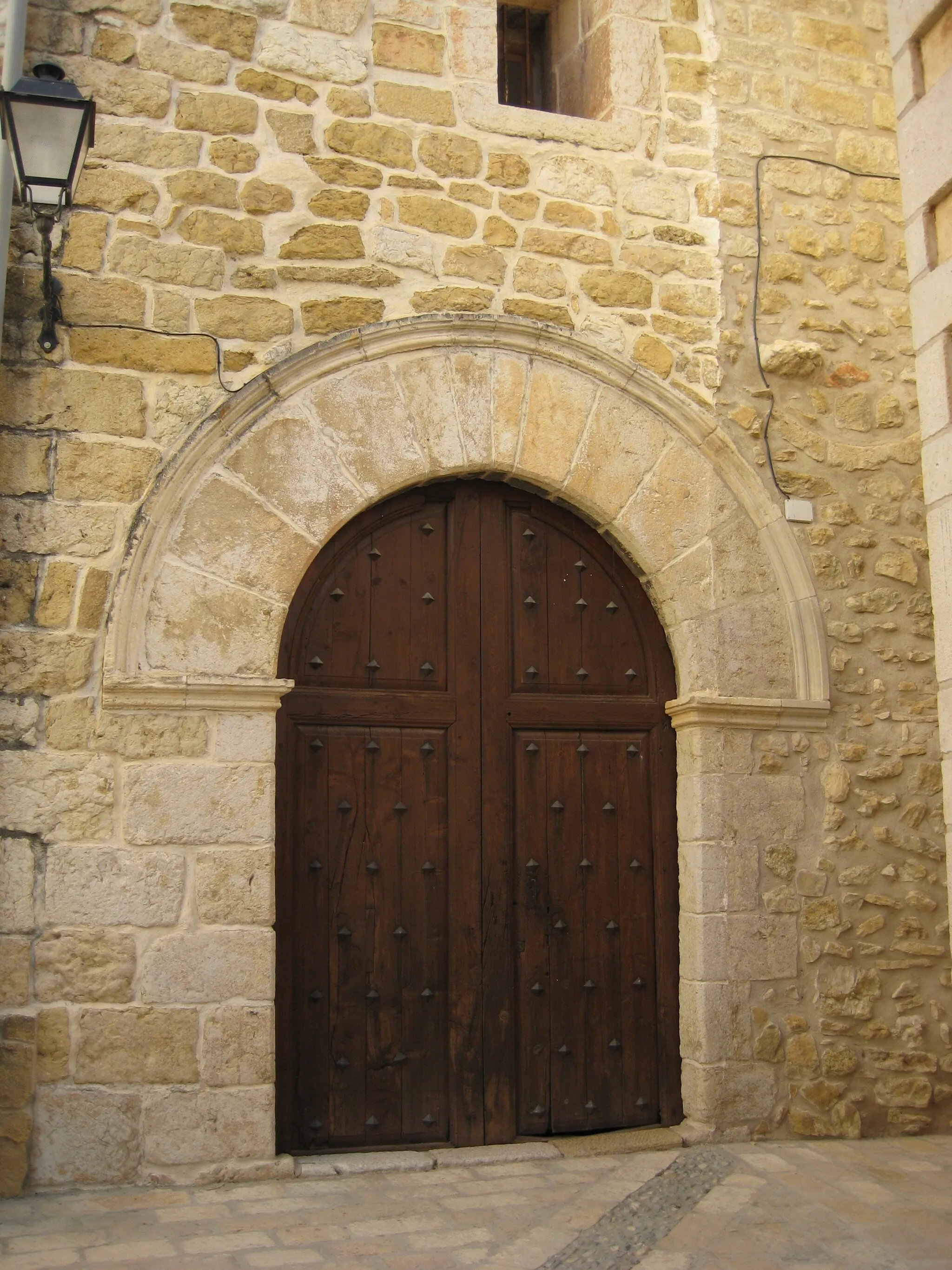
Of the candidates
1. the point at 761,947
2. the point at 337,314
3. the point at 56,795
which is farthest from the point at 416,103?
the point at 761,947

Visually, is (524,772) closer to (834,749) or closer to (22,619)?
(834,749)

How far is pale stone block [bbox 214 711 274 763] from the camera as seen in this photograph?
3914 millimetres

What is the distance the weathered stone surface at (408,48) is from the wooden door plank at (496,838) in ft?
5.19

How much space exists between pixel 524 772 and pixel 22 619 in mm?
1773

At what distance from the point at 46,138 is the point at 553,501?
2059 mm

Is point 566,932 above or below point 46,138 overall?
below

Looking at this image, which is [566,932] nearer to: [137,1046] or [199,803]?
[199,803]

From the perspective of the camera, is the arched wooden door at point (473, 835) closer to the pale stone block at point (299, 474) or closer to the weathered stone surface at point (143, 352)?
the pale stone block at point (299, 474)

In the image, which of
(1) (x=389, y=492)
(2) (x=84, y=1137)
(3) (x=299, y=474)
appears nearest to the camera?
(2) (x=84, y=1137)

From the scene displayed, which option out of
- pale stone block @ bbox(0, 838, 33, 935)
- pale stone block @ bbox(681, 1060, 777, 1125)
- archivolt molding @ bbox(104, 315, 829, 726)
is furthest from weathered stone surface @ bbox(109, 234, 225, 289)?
pale stone block @ bbox(681, 1060, 777, 1125)

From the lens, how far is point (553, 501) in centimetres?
458

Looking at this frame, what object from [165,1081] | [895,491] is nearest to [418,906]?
[165,1081]

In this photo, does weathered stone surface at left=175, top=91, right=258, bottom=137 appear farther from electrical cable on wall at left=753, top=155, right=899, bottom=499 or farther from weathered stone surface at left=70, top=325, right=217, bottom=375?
electrical cable on wall at left=753, top=155, right=899, bottom=499

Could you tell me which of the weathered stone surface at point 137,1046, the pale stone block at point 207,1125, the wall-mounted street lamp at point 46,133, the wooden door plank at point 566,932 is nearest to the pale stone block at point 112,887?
the weathered stone surface at point 137,1046
